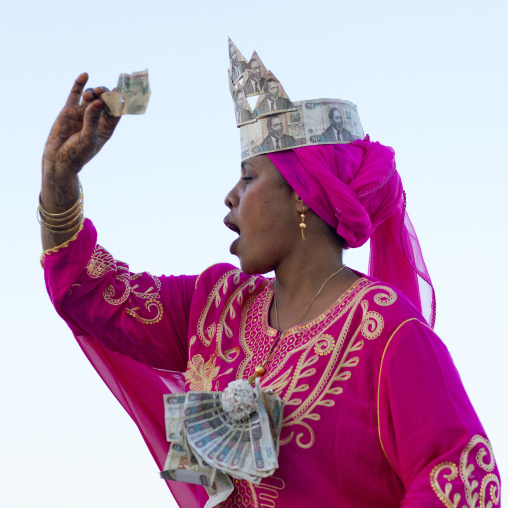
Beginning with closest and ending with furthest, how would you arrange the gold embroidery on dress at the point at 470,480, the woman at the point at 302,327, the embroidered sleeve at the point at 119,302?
1. the gold embroidery on dress at the point at 470,480
2. the woman at the point at 302,327
3. the embroidered sleeve at the point at 119,302

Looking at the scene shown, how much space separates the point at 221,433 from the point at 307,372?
0.31 meters

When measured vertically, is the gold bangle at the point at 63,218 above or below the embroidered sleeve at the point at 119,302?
above

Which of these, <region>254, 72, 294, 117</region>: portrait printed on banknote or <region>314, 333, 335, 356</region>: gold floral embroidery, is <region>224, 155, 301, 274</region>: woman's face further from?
<region>314, 333, 335, 356</region>: gold floral embroidery

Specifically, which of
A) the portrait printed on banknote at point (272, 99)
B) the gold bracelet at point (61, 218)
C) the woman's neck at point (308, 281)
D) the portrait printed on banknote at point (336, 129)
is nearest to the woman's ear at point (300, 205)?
the woman's neck at point (308, 281)

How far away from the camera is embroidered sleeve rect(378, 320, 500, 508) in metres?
2.60

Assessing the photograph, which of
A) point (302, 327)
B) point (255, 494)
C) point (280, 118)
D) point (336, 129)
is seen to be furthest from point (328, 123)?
point (255, 494)

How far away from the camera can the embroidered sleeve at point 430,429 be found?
2.60 meters

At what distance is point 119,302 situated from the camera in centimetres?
342

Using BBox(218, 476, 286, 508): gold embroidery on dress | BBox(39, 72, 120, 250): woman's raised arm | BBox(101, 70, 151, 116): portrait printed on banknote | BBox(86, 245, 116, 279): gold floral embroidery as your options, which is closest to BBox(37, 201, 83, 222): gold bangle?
BBox(39, 72, 120, 250): woman's raised arm

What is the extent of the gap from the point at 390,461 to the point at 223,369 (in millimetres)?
679

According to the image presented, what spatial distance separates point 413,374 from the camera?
2.76m

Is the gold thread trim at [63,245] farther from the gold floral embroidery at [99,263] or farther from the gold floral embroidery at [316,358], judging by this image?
the gold floral embroidery at [316,358]

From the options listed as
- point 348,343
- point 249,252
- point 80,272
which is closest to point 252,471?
point 348,343

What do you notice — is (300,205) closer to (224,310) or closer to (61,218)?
(224,310)
